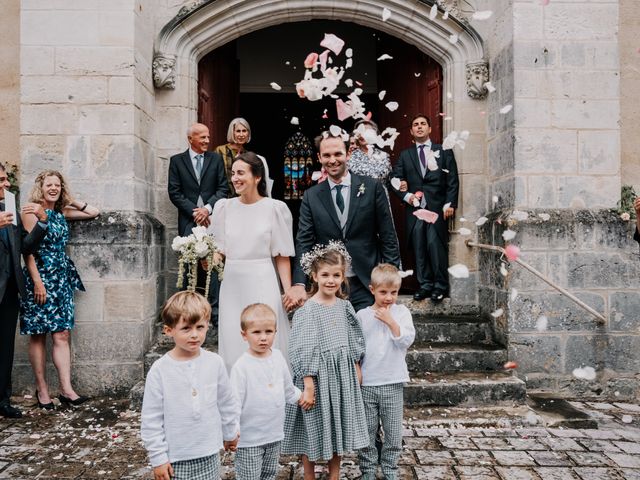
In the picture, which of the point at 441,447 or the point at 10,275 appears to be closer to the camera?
the point at 441,447

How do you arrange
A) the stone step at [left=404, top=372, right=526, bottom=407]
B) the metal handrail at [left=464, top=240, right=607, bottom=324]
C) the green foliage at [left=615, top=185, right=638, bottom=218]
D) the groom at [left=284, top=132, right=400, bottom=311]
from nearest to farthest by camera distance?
the groom at [left=284, top=132, right=400, bottom=311], the stone step at [left=404, top=372, right=526, bottom=407], the metal handrail at [left=464, top=240, right=607, bottom=324], the green foliage at [left=615, top=185, right=638, bottom=218]

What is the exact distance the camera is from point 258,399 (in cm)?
284

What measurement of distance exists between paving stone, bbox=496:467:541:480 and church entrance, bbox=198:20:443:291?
11.3 feet

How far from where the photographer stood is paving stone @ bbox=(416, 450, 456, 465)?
12.4ft

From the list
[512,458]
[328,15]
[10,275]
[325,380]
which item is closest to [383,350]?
[325,380]

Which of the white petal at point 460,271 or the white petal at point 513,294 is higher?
the white petal at point 460,271

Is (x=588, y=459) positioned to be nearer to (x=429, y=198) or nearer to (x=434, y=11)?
(x=429, y=198)

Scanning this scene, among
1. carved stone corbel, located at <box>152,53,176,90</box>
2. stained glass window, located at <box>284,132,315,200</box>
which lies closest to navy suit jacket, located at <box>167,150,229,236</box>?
carved stone corbel, located at <box>152,53,176,90</box>

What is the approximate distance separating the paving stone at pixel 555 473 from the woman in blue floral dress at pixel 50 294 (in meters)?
3.67

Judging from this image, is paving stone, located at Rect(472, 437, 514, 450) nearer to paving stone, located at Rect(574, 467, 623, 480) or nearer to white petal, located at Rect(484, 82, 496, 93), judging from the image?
paving stone, located at Rect(574, 467, 623, 480)

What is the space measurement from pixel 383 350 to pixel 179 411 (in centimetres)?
130

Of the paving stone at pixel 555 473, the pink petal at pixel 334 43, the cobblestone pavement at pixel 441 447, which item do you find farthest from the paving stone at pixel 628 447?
the pink petal at pixel 334 43

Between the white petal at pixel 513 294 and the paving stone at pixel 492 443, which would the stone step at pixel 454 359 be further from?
the paving stone at pixel 492 443

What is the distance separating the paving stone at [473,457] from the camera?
3.78 m
